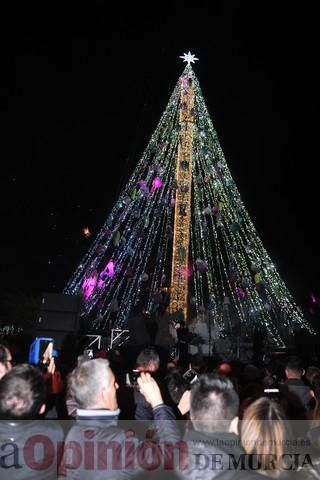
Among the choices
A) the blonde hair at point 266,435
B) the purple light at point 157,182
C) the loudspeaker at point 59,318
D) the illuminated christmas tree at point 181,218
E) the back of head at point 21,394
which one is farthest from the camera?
the purple light at point 157,182

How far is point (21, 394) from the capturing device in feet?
8.89

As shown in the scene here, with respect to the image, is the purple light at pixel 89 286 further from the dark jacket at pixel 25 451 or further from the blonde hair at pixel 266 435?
the blonde hair at pixel 266 435

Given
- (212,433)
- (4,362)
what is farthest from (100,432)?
(4,362)

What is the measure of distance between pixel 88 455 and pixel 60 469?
1.40 feet

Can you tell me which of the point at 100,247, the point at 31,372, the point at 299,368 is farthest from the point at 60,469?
the point at 100,247

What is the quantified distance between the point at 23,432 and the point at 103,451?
538 millimetres

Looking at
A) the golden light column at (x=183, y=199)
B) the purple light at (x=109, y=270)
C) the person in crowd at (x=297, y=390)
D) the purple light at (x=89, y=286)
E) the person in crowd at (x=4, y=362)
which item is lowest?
the person in crowd at (x=297, y=390)

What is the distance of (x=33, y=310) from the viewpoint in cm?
2969

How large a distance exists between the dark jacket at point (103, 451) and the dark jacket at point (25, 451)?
13cm

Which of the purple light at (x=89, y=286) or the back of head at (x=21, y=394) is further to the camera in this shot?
the purple light at (x=89, y=286)

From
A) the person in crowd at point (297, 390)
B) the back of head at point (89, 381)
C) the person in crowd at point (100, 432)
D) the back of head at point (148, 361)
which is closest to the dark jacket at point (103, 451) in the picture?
the person in crowd at point (100, 432)

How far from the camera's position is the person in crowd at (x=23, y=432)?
2670 millimetres

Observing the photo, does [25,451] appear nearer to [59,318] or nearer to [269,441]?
[269,441]

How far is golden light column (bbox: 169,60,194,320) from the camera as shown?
18250mm
